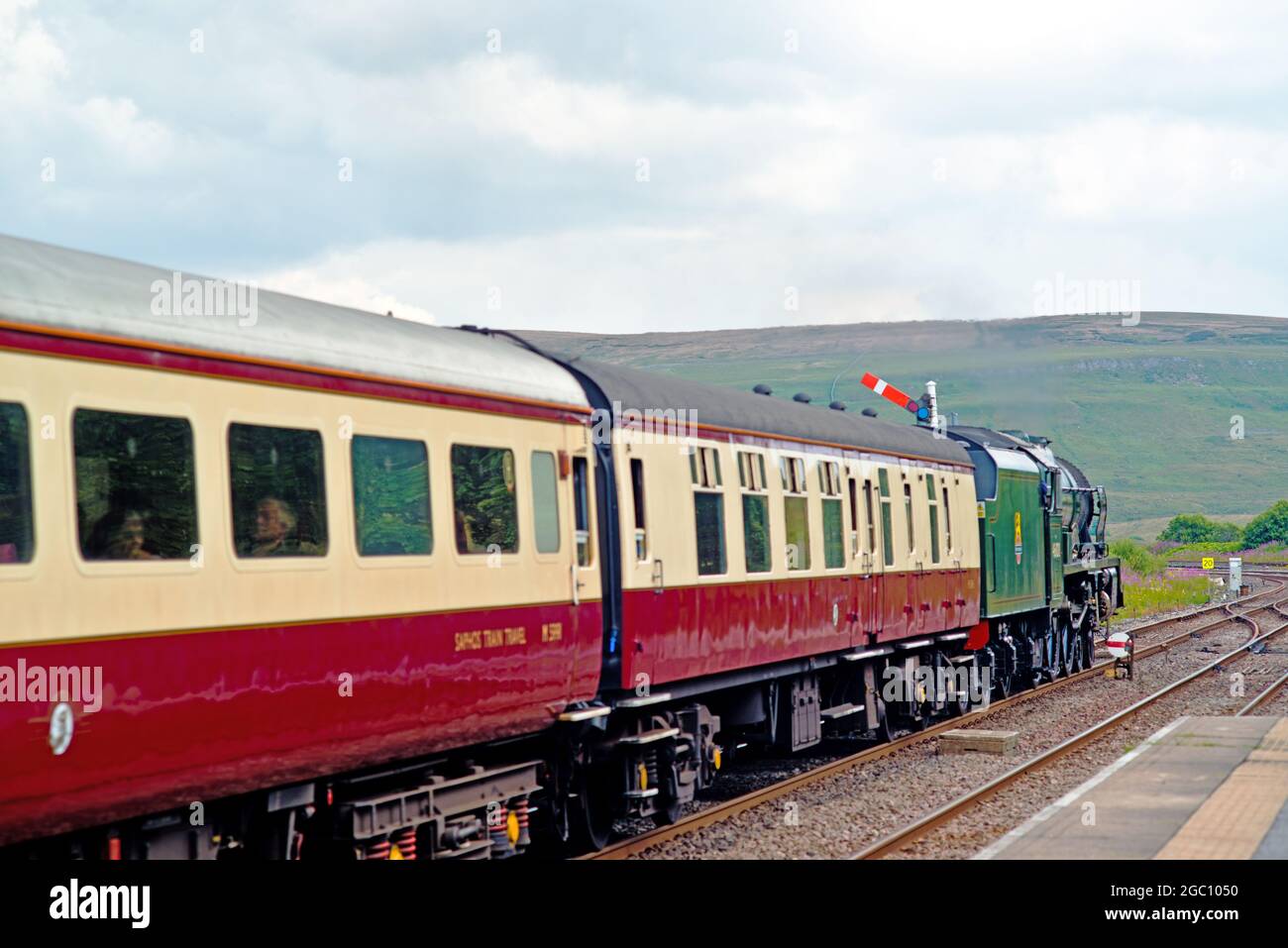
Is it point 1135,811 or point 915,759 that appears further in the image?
point 915,759

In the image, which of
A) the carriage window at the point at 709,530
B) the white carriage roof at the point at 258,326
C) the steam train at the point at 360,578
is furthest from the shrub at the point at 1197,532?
the white carriage roof at the point at 258,326

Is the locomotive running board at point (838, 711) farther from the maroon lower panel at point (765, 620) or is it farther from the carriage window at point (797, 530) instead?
the carriage window at point (797, 530)

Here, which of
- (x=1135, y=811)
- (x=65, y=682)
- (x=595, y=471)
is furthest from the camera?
(x=1135, y=811)

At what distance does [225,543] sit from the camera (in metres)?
7.56

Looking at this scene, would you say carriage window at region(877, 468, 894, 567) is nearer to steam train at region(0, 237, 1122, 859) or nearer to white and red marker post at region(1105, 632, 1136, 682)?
steam train at region(0, 237, 1122, 859)

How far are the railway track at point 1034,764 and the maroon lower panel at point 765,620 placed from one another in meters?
2.10

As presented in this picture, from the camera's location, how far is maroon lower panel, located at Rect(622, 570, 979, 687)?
39.7 feet

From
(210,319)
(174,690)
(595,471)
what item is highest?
(210,319)

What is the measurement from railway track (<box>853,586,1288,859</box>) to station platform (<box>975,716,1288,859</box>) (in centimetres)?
84

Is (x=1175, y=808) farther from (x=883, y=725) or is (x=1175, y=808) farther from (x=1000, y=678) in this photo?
(x=1000, y=678)

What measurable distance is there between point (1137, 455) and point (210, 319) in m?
183
